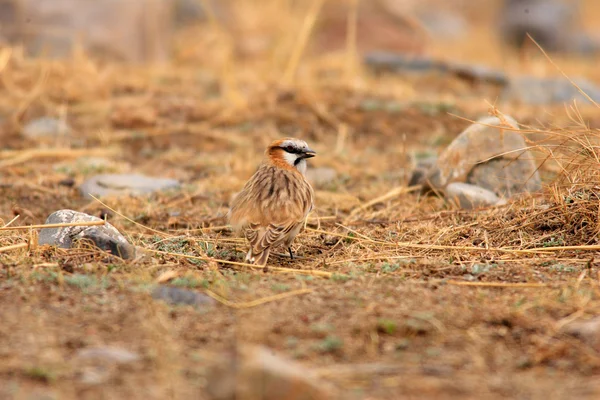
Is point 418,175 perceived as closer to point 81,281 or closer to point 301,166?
point 301,166

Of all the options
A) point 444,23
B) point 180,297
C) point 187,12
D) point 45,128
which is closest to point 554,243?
point 180,297

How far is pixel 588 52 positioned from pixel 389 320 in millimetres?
15718

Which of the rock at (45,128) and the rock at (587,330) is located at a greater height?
the rock at (45,128)

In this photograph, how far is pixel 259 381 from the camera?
117 inches

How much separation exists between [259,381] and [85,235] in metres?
2.60

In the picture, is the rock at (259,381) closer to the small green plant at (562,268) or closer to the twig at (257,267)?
the twig at (257,267)

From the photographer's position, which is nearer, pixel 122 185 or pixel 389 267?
pixel 389 267

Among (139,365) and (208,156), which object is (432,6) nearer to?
(208,156)

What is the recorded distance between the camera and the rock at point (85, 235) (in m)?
5.23

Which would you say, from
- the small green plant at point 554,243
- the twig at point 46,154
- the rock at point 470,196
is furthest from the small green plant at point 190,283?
the twig at point 46,154

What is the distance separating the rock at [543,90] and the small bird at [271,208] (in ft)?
22.3

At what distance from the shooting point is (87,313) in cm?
420

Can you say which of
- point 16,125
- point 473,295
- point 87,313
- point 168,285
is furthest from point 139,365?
point 16,125

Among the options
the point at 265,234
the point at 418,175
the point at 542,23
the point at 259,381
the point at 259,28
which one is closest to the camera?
the point at 259,381
